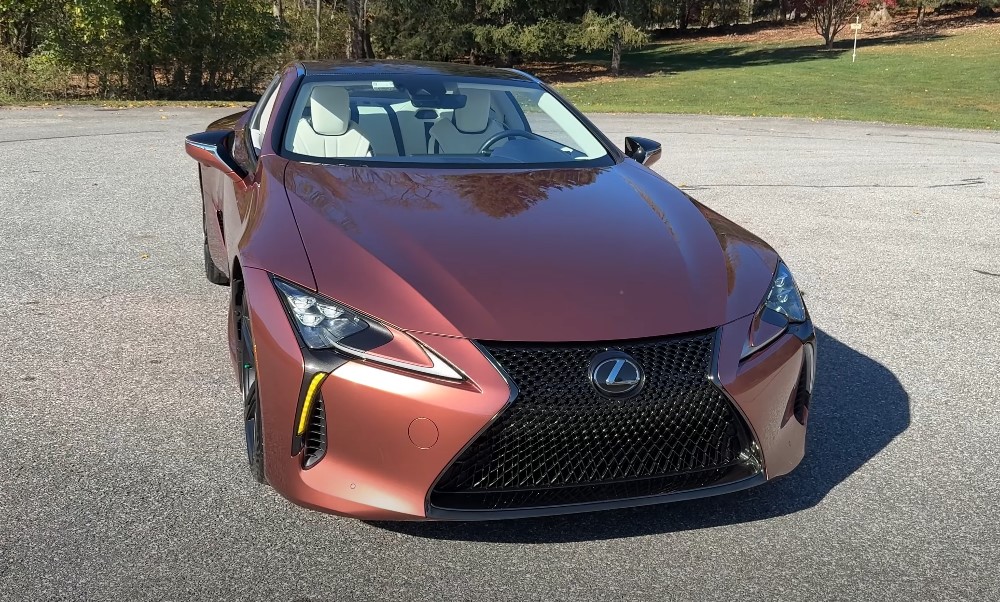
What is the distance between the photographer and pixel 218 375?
4.47m

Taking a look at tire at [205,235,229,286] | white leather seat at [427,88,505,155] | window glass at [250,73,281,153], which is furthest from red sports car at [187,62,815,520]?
tire at [205,235,229,286]

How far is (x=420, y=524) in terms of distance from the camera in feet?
10.4

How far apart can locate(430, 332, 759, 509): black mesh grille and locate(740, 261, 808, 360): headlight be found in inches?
7.7

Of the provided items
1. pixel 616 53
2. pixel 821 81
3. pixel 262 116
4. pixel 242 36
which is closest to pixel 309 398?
pixel 262 116

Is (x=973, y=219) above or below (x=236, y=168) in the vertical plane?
below

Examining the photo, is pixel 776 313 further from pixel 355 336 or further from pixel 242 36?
pixel 242 36

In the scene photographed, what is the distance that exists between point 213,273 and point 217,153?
1.53 metres

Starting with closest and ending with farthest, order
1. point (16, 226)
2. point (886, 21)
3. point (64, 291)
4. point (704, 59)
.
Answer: point (64, 291), point (16, 226), point (704, 59), point (886, 21)

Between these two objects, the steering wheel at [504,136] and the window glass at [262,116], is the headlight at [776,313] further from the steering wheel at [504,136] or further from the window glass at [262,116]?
the window glass at [262,116]

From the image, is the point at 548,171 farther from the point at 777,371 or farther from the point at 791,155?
the point at 791,155

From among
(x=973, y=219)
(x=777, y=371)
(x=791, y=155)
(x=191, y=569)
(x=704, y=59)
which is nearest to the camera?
(x=191, y=569)

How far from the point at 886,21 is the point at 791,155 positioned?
174 ft

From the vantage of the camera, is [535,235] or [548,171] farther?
[548,171]

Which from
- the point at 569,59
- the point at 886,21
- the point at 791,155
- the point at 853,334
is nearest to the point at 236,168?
the point at 853,334
